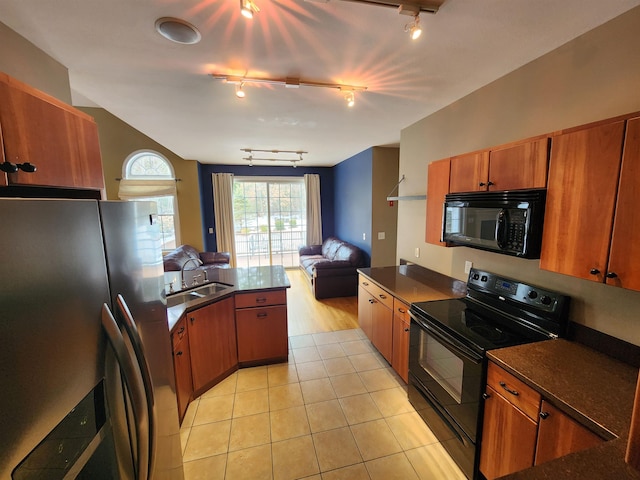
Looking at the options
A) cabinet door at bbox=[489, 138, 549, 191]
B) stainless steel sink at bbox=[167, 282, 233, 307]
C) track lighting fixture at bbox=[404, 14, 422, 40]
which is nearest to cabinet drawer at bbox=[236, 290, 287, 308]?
stainless steel sink at bbox=[167, 282, 233, 307]

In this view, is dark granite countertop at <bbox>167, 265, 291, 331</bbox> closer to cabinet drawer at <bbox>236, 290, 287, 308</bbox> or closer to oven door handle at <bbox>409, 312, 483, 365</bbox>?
cabinet drawer at <bbox>236, 290, 287, 308</bbox>

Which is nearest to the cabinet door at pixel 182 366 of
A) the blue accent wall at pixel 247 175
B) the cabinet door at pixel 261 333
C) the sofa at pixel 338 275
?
the cabinet door at pixel 261 333

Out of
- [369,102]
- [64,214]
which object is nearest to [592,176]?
[369,102]

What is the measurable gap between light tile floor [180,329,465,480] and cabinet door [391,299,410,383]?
24 cm

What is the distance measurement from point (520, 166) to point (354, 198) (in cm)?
389

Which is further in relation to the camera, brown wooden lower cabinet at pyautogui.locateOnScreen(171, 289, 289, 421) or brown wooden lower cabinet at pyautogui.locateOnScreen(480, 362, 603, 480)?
brown wooden lower cabinet at pyautogui.locateOnScreen(171, 289, 289, 421)

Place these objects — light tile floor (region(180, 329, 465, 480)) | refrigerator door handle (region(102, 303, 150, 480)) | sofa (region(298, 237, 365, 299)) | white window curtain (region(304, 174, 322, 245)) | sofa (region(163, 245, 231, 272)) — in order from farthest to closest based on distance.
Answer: white window curtain (region(304, 174, 322, 245)), sofa (region(298, 237, 365, 299)), sofa (region(163, 245, 231, 272)), light tile floor (region(180, 329, 465, 480)), refrigerator door handle (region(102, 303, 150, 480))

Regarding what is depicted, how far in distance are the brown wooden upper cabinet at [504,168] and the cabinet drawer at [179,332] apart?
2340 mm

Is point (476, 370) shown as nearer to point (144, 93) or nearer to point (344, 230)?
point (144, 93)

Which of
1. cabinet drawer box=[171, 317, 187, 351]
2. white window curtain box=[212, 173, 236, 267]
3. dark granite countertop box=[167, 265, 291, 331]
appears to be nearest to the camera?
cabinet drawer box=[171, 317, 187, 351]

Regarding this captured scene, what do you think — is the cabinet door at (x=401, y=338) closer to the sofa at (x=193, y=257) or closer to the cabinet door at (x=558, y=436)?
the cabinet door at (x=558, y=436)

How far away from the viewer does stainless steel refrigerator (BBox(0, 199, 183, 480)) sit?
1.68 feet

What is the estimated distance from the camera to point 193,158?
5.49 meters

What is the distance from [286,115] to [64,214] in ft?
8.20
